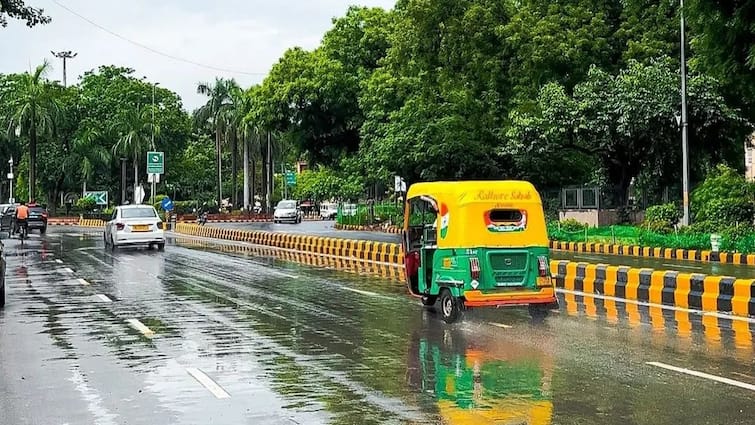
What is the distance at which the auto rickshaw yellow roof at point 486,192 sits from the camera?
14141mm

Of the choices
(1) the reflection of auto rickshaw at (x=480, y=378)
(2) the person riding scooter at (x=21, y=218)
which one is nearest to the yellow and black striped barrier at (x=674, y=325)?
(1) the reflection of auto rickshaw at (x=480, y=378)

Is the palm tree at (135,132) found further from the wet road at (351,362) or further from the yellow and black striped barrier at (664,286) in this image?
the wet road at (351,362)

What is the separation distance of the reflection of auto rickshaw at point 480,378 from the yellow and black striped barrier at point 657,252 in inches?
682

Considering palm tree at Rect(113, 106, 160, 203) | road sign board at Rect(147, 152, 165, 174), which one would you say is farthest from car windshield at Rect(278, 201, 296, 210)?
palm tree at Rect(113, 106, 160, 203)

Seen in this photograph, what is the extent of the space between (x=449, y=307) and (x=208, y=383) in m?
5.22

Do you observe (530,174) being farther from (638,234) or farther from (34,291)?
(34,291)

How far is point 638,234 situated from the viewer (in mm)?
35000

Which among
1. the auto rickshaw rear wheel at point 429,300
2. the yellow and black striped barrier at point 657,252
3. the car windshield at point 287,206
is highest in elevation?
the car windshield at point 287,206

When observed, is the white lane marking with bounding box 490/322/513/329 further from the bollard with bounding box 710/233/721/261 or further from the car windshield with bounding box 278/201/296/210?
the car windshield with bounding box 278/201/296/210

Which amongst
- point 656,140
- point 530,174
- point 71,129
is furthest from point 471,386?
point 71,129

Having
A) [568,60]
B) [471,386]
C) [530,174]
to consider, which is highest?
[568,60]

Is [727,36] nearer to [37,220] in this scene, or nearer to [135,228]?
[135,228]

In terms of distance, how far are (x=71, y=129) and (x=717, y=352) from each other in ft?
275

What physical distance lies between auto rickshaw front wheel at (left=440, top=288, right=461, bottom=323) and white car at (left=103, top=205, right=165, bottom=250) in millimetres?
21536
